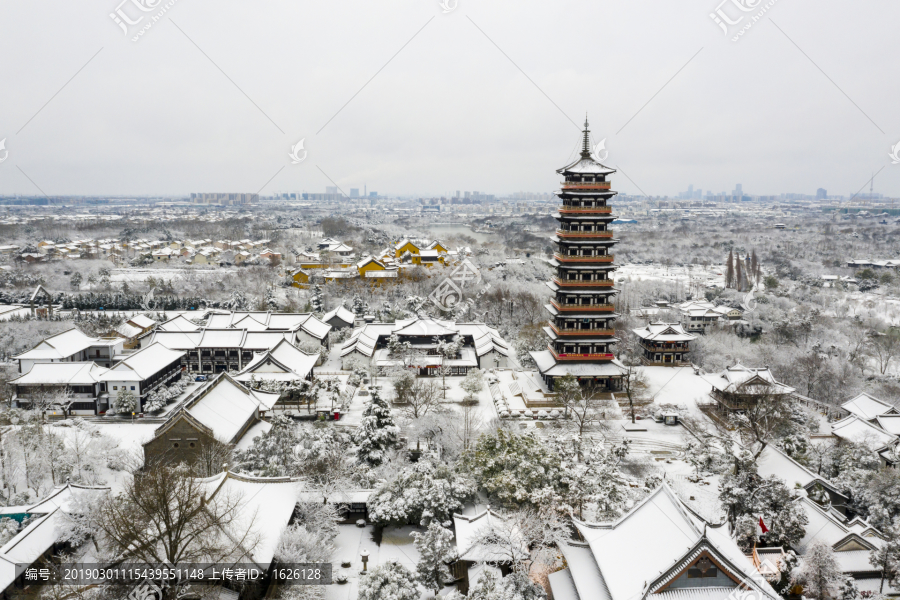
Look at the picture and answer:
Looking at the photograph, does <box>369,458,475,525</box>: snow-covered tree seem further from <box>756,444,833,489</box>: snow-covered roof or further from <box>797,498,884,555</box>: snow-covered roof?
<box>756,444,833,489</box>: snow-covered roof

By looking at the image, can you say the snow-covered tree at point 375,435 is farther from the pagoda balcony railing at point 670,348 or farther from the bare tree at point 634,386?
the pagoda balcony railing at point 670,348

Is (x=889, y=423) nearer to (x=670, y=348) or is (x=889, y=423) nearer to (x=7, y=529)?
(x=670, y=348)

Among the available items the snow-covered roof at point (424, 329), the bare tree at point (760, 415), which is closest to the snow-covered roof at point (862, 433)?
the bare tree at point (760, 415)

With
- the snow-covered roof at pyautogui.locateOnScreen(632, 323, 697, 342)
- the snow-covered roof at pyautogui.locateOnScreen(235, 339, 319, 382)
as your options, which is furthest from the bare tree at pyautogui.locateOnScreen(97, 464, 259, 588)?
the snow-covered roof at pyautogui.locateOnScreen(632, 323, 697, 342)

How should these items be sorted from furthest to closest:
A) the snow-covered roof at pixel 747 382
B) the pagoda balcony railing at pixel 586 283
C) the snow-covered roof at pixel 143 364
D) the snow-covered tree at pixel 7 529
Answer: the pagoda balcony railing at pixel 586 283 → the snow-covered roof at pixel 143 364 → the snow-covered roof at pixel 747 382 → the snow-covered tree at pixel 7 529

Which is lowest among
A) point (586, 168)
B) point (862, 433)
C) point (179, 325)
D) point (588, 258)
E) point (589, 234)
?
point (862, 433)

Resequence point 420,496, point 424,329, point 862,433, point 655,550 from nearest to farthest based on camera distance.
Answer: point 655,550 → point 420,496 → point 862,433 → point 424,329

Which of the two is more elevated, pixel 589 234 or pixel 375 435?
pixel 589 234

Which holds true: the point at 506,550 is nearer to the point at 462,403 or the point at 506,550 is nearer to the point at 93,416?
the point at 462,403

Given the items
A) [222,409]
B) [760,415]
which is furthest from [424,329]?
[760,415]
